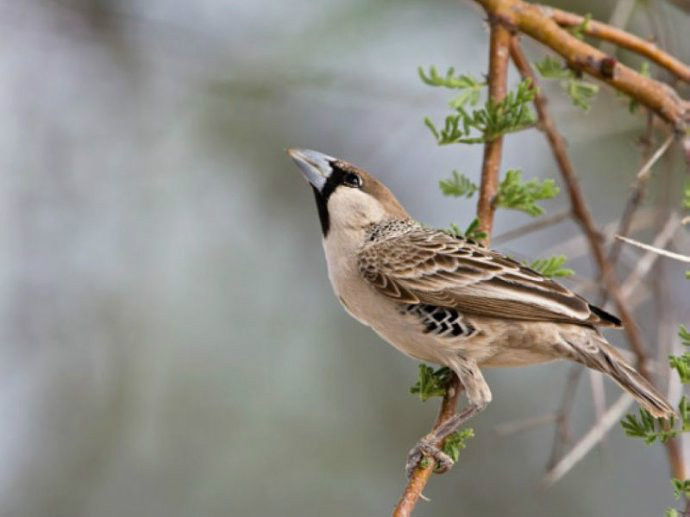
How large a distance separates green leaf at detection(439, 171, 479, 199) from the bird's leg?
2.34 ft

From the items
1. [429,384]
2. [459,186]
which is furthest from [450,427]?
[459,186]

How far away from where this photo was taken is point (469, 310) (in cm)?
471

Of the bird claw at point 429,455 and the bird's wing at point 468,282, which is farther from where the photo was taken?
the bird's wing at point 468,282

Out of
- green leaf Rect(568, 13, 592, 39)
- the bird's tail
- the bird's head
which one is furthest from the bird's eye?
the bird's tail

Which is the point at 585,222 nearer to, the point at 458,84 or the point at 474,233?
the point at 474,233

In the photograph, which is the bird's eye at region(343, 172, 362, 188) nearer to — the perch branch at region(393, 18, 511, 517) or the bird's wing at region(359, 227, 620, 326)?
the bird's wing at region(359, 227, 620, 326)

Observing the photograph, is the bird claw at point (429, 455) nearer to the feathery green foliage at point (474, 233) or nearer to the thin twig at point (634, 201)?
the feathery green foliage at point (474, 233)

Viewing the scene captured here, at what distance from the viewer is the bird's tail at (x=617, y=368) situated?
13.7 feet

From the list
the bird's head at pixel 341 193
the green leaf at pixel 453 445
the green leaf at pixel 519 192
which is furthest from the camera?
the bird's head at pixel 341 193

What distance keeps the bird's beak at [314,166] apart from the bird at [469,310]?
35cm

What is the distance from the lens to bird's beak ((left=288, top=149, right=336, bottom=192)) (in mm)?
5359

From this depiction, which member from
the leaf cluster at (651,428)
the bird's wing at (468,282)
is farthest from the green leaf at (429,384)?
the leaf cluster at (651,428)

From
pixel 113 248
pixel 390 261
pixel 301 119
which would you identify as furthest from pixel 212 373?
pixel 390 261

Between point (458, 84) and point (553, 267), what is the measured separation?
2.79ft
